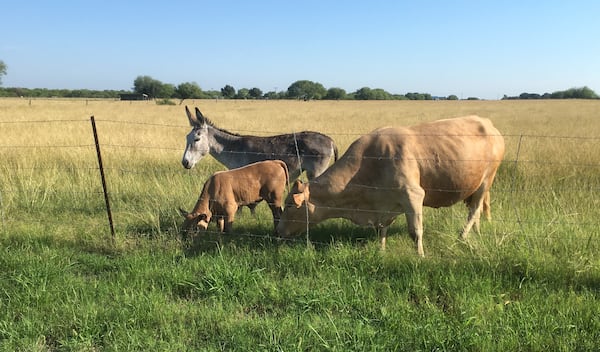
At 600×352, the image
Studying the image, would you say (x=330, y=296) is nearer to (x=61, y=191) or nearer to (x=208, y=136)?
(x=208, y=136)

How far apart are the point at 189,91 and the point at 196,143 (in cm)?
9444

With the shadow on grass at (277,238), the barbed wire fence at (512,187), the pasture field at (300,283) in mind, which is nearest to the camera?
the pasture field at (300,283)

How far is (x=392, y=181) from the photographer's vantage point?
5.66 metres

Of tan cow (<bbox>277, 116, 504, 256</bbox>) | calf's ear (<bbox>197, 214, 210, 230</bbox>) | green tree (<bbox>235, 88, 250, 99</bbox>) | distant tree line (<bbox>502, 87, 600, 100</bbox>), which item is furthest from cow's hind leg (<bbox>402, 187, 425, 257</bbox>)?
distant tree line (<bbox>502, 87, 600, 100</bbox>)

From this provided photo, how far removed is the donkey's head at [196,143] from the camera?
29.2ft

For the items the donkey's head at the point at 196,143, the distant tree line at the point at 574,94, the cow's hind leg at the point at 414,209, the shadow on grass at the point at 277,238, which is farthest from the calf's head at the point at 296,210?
the distant tree line at the point at 574,94

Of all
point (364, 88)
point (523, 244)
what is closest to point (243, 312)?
point (523, 244)

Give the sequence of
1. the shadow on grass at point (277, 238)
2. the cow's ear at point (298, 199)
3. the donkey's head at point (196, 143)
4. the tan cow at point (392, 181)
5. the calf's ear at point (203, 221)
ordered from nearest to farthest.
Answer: the cow's ear at point (298, 199)
the tan cow at point (392, 181)
the shadow on grass at point (277, 238)
the calf's ear at point (203, 221)
the donkey's head at point (196, 143)

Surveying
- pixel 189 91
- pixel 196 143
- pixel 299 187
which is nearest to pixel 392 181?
pixel 299 187

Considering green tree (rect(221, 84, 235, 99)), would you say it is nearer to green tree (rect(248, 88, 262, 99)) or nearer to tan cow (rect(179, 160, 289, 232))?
green tree (rect(248, 88, 262, 99))

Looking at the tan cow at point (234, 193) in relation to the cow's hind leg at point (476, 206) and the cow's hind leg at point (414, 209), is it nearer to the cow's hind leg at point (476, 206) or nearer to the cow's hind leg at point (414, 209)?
the cow's hind leg at point (414, 209)

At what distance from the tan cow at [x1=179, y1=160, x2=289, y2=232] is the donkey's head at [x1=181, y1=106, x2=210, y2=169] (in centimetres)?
206

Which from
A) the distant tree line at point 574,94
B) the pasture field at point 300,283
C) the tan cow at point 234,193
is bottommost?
the pasture field at point 300,283

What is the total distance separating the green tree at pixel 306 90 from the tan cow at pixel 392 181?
102m
